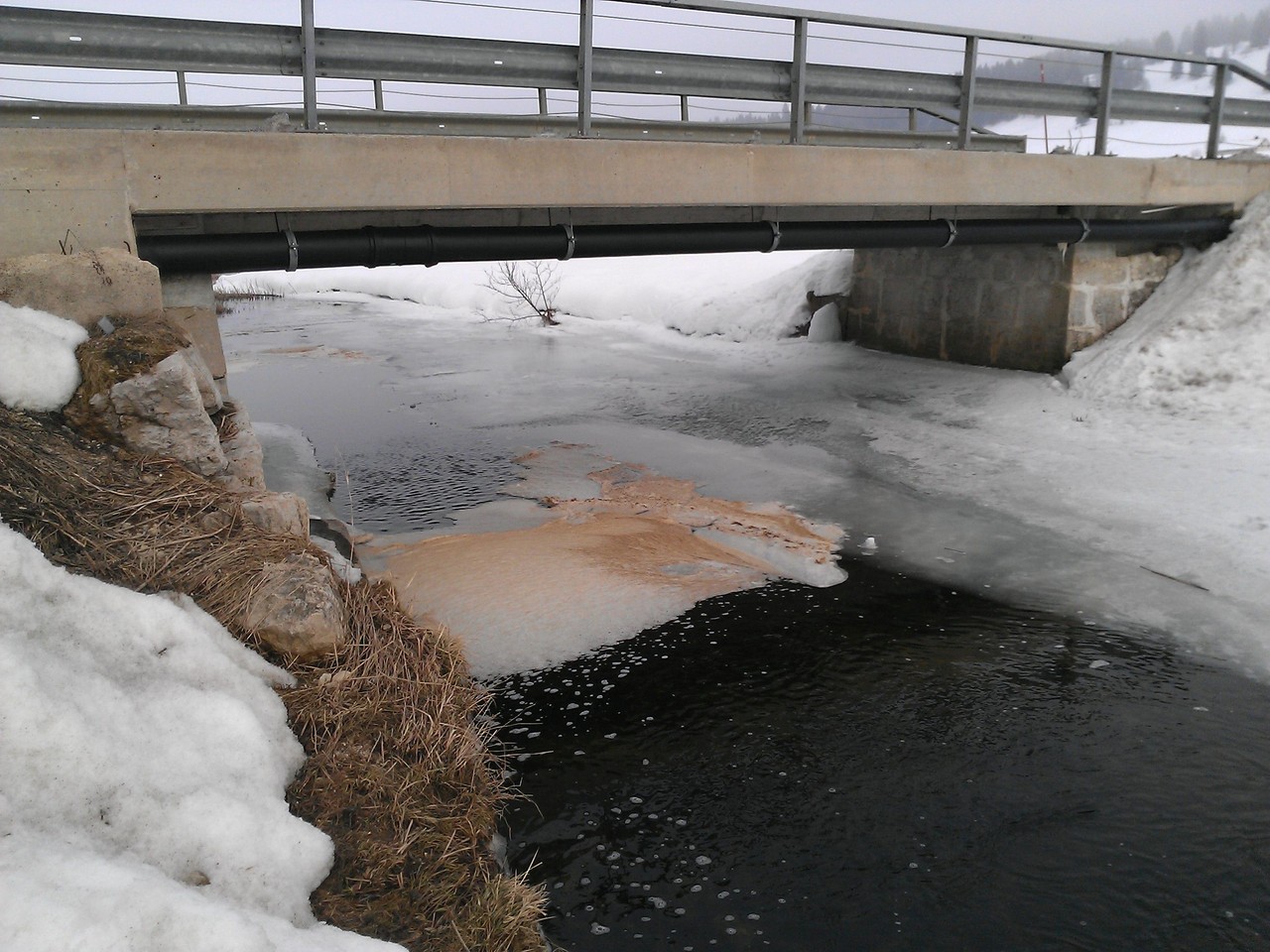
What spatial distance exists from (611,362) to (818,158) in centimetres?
819

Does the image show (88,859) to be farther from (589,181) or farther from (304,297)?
(304,297)

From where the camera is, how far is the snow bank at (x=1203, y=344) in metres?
10.8

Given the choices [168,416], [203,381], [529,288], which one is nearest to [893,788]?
A: [168,416]

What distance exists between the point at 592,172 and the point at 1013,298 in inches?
273

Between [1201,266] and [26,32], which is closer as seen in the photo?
[26,32]

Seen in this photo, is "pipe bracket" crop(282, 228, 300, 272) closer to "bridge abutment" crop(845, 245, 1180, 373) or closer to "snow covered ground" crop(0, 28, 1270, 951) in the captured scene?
"snow covered ground" crop(0, 28, 1270, 951)

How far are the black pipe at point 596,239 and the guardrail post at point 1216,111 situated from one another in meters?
0.92

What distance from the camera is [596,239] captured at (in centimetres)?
1002

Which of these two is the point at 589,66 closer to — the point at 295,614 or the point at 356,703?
the point at 295,614

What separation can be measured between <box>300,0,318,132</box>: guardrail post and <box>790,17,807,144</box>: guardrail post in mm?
4430

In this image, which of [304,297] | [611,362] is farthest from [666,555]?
[304,297]

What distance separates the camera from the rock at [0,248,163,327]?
19.1ft

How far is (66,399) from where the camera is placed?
17.5 ft

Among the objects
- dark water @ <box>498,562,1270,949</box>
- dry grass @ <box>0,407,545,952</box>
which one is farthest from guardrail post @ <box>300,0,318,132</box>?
dark water @ <box>498,562,1270,949</box>
